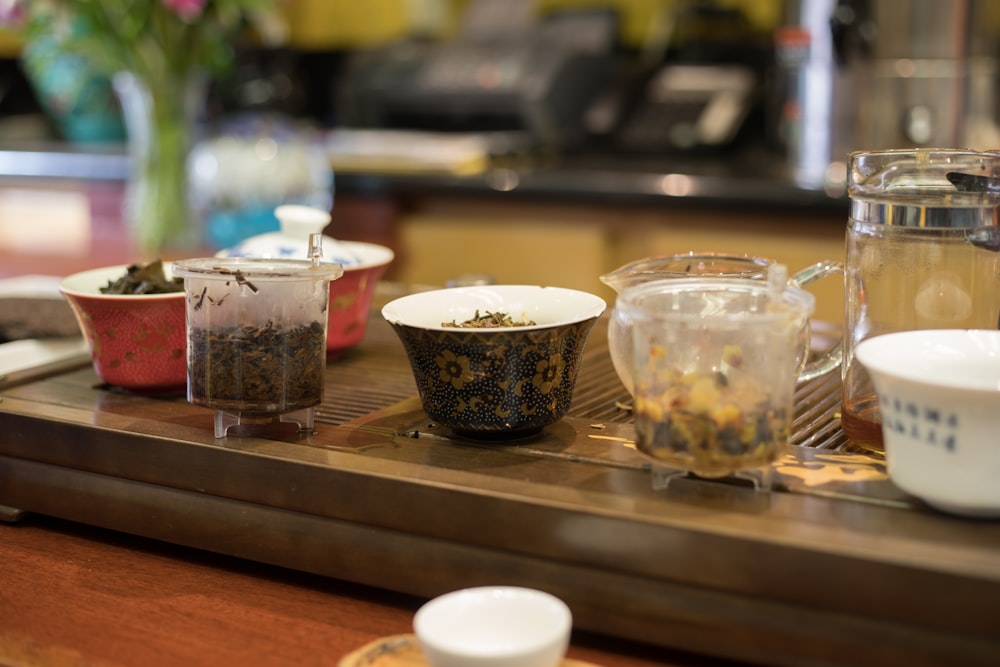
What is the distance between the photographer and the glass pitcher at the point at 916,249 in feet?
2.82

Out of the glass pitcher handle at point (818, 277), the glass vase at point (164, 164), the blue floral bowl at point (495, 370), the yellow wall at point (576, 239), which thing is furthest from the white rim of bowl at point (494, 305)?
the glass vase at point (164, 164)

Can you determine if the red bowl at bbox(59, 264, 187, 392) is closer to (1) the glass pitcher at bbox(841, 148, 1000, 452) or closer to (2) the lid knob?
(2) the lid knob

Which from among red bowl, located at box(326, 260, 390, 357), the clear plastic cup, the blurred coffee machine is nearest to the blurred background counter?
the blurred coffee machine

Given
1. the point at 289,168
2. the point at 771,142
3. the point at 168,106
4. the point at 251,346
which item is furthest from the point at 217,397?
the point at 771,142

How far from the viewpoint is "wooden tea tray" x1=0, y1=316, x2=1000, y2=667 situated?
0.69 meters

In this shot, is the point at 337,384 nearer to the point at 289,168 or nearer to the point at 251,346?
the point at 251,346

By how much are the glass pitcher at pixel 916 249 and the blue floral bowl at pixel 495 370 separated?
208mm

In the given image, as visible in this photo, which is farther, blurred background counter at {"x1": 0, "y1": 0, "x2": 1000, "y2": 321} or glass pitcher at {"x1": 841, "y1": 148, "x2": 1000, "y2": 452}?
blurred background counter at {"x1": 0, "y1": 0, "x2": 1000, "y2": 321}

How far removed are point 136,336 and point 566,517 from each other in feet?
1.61

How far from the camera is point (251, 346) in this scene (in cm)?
93

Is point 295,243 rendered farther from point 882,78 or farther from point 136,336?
point 882,78

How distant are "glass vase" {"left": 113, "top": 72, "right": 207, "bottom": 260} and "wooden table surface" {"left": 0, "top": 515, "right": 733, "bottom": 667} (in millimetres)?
1641

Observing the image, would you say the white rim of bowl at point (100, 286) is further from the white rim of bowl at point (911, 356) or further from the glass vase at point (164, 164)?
the glass vase at point (164, 164)

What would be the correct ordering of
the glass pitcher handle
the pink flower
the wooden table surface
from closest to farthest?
the wooden table surface, the glass pitcher handle, the pink flower
